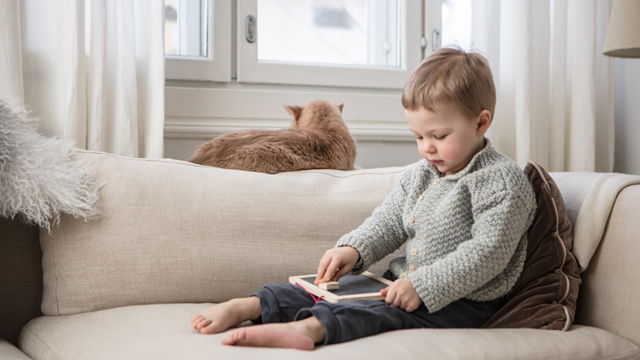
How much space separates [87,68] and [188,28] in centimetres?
43

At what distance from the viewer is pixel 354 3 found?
2.08 metres

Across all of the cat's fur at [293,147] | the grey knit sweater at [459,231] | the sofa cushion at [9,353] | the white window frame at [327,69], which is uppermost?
the white window frame at [327,69]

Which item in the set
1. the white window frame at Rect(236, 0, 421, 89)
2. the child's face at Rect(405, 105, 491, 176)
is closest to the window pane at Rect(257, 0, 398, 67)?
the white window frame at Rect(236, 0, 421, 89)

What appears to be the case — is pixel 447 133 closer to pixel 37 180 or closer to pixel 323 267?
pixel 323 267

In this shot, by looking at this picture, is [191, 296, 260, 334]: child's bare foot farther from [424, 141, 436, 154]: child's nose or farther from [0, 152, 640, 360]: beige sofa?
[424, 141, 436, 154]: child's nose

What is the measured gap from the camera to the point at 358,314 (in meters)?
0.91

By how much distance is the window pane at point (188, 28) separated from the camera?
181 cm

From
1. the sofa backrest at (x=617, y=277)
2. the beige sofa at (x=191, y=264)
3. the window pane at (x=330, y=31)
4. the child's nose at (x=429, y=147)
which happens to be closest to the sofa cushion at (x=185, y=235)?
the beige sofa at (x=191, y=264)

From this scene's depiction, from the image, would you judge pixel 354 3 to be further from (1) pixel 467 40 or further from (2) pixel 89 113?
(2) pixel 89 113

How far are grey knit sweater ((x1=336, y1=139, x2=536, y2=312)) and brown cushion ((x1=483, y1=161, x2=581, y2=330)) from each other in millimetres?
30

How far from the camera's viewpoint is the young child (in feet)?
3.14

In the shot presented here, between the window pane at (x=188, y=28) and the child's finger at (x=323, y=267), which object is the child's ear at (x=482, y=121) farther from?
the window pane at (x=188, y=28)

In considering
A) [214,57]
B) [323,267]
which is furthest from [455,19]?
[323,267]

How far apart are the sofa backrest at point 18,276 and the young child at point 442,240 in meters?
0.50
